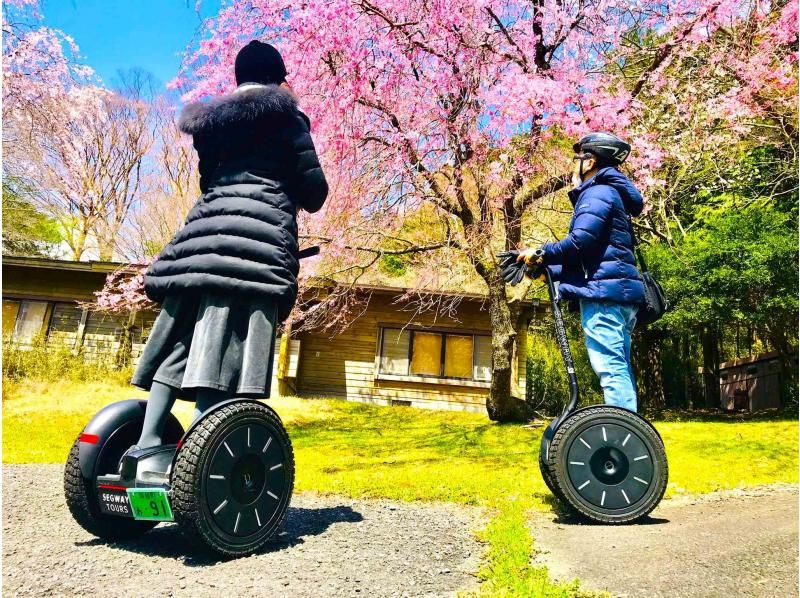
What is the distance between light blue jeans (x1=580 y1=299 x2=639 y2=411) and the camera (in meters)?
2.68

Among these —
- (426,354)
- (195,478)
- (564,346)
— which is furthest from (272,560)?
(426,354)

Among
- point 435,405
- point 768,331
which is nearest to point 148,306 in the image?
point 435,405

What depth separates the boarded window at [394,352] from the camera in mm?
13672

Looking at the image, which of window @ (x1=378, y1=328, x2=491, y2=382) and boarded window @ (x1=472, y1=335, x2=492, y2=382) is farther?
window @ (x1=378, y1=328, x2=491, y2=382)

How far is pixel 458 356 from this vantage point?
1378cm

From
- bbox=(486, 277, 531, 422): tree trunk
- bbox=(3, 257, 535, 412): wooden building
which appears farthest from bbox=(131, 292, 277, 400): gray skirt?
bbox=(3, 257, 535, 412): wooden building

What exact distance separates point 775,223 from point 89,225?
62.2 ft

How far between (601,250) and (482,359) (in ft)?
36.4

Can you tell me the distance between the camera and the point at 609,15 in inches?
253

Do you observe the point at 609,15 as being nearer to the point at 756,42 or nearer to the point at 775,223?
the point at 756,42

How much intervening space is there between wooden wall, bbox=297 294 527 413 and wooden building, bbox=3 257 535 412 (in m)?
0.03

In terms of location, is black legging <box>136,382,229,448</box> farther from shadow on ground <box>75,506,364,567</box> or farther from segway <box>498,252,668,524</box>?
segway <box>498,252,668,524</box>

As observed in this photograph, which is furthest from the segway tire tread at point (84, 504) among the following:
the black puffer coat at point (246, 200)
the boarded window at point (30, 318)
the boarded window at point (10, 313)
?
the boarded window at point (10, 313)

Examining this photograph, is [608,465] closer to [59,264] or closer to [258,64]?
[258,64]
